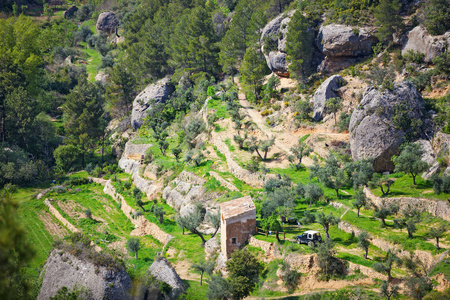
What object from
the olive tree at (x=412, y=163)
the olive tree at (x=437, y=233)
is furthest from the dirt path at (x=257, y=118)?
the olive tree at (x=437, y=233)

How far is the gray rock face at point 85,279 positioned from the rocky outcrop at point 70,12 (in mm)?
139033

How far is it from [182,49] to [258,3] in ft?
65.7

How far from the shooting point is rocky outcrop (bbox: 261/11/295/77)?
66.1 metres

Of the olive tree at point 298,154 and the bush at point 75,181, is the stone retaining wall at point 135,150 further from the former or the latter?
the olive tree at point 298,154

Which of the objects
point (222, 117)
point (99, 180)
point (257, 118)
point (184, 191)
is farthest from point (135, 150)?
point (257, 118)

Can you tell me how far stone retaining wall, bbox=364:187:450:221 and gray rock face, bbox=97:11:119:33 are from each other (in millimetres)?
121494

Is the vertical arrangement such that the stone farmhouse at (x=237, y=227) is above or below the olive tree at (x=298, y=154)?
below

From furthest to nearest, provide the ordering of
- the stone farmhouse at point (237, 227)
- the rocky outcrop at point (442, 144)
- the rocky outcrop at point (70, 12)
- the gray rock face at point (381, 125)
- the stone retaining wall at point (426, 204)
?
the rocky outcrop at point (70, 12)
the gray rock face at point (381, 125)
the rocky outcrop at point (442, 144)
the stone farmhouse at point (237, 227)
the stone retaining wall at point (426, 204)

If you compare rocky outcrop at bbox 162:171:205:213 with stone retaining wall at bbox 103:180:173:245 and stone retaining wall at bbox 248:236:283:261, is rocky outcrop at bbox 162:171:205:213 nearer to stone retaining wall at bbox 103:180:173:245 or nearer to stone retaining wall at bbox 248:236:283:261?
stone retaining wall at bbox 103:180:173:245

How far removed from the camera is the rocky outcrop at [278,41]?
6612cm

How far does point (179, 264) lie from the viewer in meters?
38.8

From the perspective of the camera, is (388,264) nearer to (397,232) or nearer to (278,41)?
(397,232)

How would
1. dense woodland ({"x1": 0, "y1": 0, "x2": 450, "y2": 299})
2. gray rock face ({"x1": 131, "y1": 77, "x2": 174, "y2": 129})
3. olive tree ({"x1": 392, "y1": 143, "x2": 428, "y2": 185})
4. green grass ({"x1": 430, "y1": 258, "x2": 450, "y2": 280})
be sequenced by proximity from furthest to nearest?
gray rock face ({"x1": 131, "y1": 77, "x2": 174, "y2": 129}) → olive tree ({"x1": 392, "y1": 143, "x2": 428, "y2": 185}) → dense woodland ({"x1": 0, "y1": 0, "x2": 450, "y2": 299}) → green grass ({"x1": 430, "y1": 258, "x2": 450, "y2": 280})

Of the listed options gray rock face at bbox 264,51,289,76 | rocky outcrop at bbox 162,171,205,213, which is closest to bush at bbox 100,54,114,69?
gray rock face at bbox 264,51,289,76
